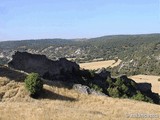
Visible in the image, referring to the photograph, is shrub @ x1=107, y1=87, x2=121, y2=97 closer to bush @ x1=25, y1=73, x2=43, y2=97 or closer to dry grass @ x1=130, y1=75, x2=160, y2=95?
bush @ x1=25, y1=73, x2=43, y2=97

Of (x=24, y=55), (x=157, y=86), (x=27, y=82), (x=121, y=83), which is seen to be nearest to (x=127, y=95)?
(x=121, y=83)

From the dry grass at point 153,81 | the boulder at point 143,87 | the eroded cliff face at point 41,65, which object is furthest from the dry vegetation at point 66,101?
the dry grass at point 153,81

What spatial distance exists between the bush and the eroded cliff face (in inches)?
514

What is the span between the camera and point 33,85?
46562 mm

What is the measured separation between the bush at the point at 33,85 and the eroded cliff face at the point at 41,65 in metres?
13.1

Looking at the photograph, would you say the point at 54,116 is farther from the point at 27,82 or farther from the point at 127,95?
the point at 127,95

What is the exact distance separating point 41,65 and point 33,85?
1614 centimetres

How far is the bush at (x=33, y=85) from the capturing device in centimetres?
4638

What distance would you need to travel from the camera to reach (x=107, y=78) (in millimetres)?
71250

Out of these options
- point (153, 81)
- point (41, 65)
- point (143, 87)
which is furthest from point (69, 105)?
point (153, 81)

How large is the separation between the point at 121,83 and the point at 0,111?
1697 inches

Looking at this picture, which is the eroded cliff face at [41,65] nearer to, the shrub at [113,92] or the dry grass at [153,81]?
the shrub at [113,92]

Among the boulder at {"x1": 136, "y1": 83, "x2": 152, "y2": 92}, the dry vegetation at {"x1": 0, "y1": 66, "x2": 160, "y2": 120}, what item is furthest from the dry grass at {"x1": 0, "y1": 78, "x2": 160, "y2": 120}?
the boulder at {"x1": 136, "y1": 83, "x2": 152, "y2": 92}

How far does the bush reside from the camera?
46.4 metres
